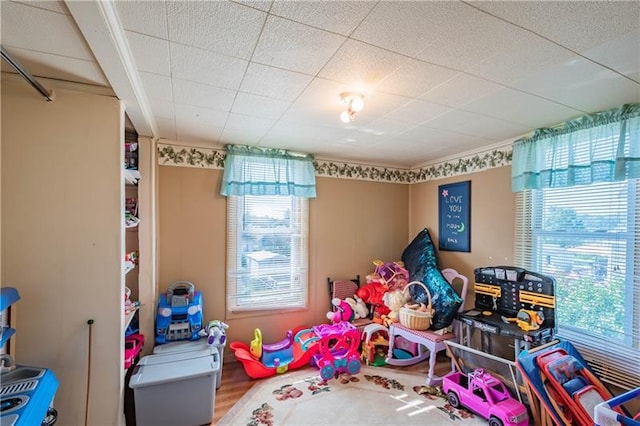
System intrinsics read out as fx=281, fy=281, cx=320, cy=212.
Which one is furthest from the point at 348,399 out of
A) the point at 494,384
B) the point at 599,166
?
the point at 599,166

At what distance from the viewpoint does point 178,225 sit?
9.42ft

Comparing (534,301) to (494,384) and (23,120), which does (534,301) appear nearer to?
(494,384)

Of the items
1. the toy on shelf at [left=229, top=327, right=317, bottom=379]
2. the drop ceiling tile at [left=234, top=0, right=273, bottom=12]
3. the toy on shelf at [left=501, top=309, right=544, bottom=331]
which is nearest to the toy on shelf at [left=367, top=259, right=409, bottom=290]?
the toy on shelf at [left=229, top=327, right=317, bottom=379]

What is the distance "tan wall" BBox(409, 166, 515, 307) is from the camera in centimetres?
275

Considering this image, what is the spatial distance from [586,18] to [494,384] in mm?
2303

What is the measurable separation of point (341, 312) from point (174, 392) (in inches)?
71.4

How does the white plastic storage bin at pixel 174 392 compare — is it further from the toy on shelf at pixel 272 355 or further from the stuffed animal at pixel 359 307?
the stuffed animal at pixel 359 307

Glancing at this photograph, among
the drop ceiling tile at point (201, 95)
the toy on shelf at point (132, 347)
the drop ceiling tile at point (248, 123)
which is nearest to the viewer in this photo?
the drop ceiling tile at point (201, 95)

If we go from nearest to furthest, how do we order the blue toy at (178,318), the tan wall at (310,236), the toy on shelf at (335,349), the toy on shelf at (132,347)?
1. the toy on shelf at (132,347)
2. the blue toy at (178,318)
3. the toy on shelf at (335,349)
4. the tan wall at (310,236)

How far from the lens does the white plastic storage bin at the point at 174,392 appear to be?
189 centimetres

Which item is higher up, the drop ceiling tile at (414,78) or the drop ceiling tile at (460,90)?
the drop ceiling tile at (414,78)

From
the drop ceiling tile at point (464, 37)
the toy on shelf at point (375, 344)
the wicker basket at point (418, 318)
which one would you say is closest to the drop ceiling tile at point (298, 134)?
the drop ceiling tile at point (464, 37)

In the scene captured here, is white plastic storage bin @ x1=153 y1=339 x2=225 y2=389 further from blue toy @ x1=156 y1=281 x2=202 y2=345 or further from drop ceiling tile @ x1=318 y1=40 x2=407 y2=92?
drop ceiling tile @ x1=318 y1=40 x2=407 y2=92

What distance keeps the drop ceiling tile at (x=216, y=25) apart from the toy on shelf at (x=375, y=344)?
111 inches
